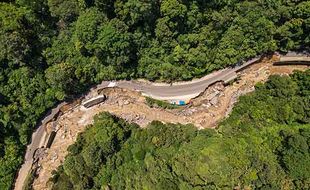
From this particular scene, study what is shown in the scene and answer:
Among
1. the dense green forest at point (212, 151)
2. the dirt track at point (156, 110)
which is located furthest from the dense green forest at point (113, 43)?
the dense green forest at point (212, 151)

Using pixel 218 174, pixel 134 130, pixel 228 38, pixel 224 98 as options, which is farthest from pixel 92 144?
pixel 228 38

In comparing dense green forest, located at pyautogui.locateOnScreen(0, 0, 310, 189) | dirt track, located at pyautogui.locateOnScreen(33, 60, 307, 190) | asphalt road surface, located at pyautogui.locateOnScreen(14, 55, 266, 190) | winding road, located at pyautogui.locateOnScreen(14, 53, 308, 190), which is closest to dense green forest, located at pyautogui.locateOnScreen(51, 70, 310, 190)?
dirt track, located at pyautogui.locateOnScreen(33, 60, 307, 190)

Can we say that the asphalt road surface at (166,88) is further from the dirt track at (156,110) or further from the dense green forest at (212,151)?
the dense green forest at (212,151)

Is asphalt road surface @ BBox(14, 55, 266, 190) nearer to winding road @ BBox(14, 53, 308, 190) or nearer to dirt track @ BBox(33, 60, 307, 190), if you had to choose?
winding road @ BBox(14, 53, 308, 190)

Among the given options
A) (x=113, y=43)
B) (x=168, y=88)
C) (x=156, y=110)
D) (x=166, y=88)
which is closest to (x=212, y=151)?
(x=156, y=110)

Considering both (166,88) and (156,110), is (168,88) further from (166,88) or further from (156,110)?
(156,110)
